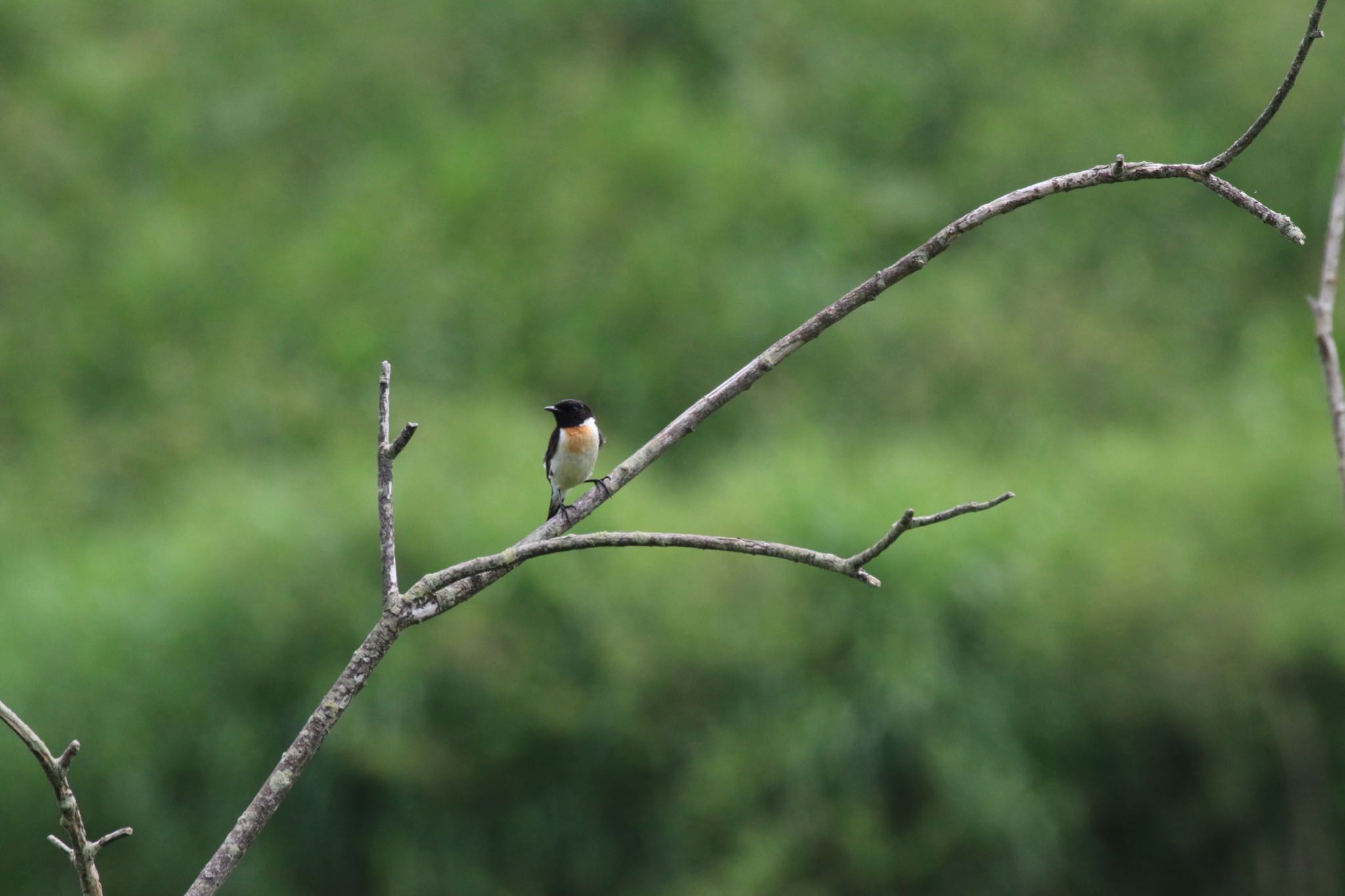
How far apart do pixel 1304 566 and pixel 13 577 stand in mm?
6599

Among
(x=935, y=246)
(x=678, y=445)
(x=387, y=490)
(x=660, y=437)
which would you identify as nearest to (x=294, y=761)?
(x=387, y=490)

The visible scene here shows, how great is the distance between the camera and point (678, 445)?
879 cm

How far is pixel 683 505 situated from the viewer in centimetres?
718

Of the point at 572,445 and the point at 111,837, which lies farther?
the point at 572,445

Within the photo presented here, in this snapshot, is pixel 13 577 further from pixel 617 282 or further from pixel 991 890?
pixel 991 890

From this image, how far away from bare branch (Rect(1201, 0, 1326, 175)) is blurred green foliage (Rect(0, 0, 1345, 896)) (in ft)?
14.7

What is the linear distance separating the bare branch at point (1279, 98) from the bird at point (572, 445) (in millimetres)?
2887

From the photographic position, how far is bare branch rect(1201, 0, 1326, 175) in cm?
158

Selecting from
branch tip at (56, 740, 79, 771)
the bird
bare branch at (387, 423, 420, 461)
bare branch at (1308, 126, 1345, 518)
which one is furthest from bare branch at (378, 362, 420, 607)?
the bird

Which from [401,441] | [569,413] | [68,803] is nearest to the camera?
[68,803]

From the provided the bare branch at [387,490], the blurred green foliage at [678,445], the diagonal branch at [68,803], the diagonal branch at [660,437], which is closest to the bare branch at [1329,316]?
the diagonal branch at [660,437]

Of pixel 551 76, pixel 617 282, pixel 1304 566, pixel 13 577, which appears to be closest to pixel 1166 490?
pixel 1304 566

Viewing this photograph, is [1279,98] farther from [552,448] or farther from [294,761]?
[552,448]

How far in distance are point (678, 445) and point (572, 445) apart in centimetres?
433
